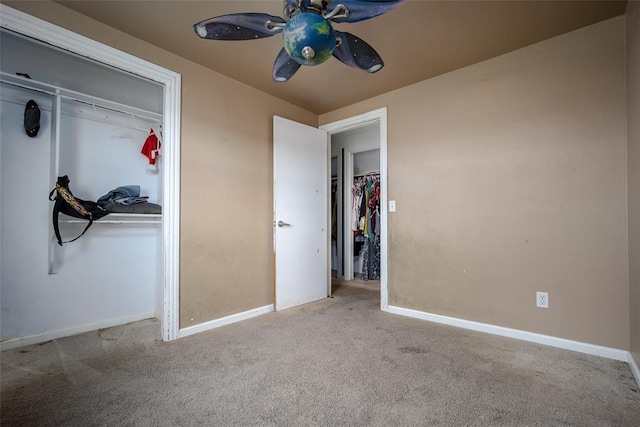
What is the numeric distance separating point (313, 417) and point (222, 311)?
1.48 m

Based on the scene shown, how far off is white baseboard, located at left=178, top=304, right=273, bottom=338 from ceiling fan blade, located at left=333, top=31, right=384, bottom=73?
7.38 ft

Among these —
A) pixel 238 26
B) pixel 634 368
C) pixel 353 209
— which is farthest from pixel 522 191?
pixel 353 209

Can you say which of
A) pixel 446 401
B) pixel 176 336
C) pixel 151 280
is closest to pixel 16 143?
pixel 151 280

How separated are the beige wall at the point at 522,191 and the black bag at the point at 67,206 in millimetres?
2660

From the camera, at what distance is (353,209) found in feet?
15.1

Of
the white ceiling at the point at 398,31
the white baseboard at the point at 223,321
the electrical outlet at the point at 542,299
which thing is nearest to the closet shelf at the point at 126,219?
the white baseboard at the point at 223,321

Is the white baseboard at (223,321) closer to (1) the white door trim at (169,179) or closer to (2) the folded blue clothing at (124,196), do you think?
(1) the white door trim at (169,179)

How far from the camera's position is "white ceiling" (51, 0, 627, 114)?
1731mm

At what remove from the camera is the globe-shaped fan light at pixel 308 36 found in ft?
3.72

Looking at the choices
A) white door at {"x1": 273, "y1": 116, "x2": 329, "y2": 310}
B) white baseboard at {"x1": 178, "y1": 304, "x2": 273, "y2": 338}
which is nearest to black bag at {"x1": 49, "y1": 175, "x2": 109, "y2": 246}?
white baseboard at {"x1": 178, "y1": 304, "x2": 273, "y2": 338}

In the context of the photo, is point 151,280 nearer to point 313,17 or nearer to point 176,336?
point 176,336

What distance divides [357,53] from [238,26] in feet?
2.06

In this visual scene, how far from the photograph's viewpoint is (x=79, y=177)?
2.42m

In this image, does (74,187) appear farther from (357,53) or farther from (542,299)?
(542,299)
